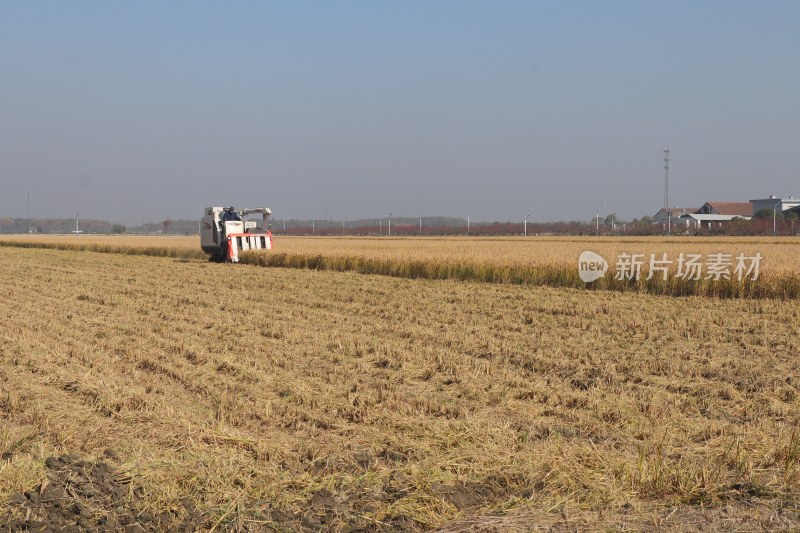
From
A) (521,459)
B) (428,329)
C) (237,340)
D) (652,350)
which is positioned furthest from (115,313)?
(521,459)

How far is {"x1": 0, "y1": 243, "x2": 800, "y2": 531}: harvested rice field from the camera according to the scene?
4422mm

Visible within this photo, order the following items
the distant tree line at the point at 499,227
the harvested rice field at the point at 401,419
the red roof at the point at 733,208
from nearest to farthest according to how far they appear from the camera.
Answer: the harvested rice field at the point at 401,419 < the distant tree line at the point at 499,227 < the red roof at the point at 733,208

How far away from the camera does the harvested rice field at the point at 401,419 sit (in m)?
4.42

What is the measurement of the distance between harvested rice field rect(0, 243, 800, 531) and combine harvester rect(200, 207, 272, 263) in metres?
13.3

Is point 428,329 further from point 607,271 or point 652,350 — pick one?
point 607,271

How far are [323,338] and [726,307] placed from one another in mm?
8214

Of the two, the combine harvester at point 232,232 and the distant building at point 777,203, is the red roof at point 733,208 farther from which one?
the combine harvester at point 232,232

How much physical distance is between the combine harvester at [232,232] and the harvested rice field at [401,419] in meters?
Answer: 13.3

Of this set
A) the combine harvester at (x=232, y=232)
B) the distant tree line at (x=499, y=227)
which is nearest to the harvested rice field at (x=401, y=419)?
the combine harvester at (x=232, y=232)

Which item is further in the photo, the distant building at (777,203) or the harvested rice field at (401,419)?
the distant building at (777,203)

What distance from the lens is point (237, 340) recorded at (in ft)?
35.2

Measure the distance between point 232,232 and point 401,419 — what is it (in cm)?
2162

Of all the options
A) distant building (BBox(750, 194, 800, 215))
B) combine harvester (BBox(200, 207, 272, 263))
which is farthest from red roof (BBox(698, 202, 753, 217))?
combine harvester (BBox(200, 207, 272, 263))

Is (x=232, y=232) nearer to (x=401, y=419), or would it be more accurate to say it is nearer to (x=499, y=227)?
(x=401, y=419)
